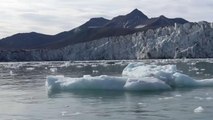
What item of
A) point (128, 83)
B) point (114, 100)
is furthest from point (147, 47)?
point (114, 100)

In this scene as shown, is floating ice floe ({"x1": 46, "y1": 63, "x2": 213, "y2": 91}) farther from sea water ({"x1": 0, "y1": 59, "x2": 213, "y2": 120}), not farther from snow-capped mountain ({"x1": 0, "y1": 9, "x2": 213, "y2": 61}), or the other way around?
snow-capped mountain ({"x1": 0, "y1": 9, "x2": 213, "y2": 61})

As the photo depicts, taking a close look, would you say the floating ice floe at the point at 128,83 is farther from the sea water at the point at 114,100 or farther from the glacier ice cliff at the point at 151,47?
the glacier ice cliff at the point at 151,47

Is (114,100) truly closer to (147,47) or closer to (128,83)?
(128,83)

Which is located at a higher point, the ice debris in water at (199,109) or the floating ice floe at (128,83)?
the floating ice floe at (128,83)

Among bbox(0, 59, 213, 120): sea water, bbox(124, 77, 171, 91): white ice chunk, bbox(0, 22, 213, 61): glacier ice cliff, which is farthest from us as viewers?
bbox(0, 22, 213, 61): glacier ice cliff

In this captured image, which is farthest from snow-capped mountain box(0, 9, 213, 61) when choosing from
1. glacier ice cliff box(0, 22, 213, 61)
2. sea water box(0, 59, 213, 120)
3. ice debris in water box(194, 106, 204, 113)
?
ice debris in water box(194, 106, 204, 113)

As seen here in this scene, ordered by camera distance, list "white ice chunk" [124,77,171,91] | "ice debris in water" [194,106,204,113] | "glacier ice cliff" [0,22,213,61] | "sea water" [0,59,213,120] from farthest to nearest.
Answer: "glacier ice cliff" [0,22,213,61] < "white ice chunk" [124,77,171,91] < "ice debris in water" [194,106,204,113] < "sea water" [0,59,213,120]

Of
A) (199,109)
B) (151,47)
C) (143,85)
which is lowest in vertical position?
(199,109)

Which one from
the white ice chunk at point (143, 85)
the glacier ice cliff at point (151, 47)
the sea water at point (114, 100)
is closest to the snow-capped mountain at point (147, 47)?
the glacier ice cliff at point (151, 47)

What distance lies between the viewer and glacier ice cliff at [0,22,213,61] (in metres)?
86.9

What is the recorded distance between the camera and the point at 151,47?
93.7 metres

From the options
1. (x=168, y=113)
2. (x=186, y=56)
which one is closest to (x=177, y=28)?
(x=186, y=56)

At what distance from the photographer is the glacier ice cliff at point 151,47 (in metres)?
86.9

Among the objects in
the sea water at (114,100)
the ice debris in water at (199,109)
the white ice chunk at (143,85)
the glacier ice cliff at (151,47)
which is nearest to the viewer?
the sea water at (114,100)
